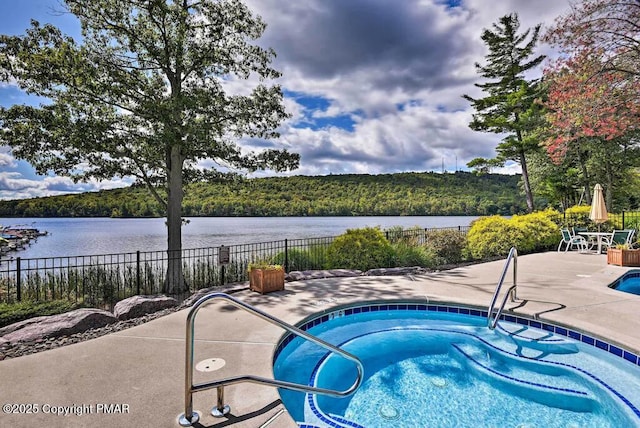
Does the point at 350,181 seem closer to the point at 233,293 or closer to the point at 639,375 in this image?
the point at 233,293

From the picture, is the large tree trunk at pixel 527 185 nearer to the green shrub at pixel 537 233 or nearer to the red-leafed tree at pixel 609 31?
the green shrub at pixel 537 233

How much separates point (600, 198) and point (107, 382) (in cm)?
1183

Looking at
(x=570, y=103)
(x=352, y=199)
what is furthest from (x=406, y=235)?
(x=352, y=199)

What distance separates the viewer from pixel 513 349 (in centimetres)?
395

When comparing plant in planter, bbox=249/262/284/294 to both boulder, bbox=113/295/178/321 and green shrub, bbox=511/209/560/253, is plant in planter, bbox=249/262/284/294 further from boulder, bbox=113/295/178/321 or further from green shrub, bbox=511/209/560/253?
green shrub, bbox=511/209/560/253

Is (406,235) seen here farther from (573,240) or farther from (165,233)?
(165,233)

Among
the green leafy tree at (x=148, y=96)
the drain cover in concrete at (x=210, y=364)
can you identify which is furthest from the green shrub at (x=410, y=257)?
the drain cover in concrete at (x=210, y=364)

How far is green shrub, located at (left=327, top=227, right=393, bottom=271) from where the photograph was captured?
846 centimetres

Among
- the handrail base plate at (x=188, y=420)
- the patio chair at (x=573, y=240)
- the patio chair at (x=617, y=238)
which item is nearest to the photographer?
the handrail base plate at (x=188, y=420)

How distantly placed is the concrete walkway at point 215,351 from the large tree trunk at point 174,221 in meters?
2.50

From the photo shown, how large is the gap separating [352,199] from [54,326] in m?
21.2

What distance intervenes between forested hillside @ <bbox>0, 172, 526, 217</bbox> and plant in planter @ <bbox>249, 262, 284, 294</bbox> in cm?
1065

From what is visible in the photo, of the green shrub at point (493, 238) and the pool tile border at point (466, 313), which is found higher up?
the green shrub at point (493, 238)

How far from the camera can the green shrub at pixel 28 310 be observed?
4.33 metres
